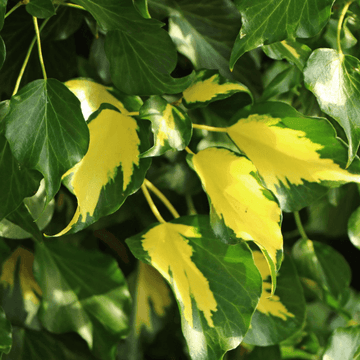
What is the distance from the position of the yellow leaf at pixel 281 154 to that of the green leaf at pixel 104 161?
120mm

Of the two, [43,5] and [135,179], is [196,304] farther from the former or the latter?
[43,5]

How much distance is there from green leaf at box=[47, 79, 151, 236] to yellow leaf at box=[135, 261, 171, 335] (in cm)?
25

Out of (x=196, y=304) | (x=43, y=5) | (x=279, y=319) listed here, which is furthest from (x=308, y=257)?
(x=43, y=5)

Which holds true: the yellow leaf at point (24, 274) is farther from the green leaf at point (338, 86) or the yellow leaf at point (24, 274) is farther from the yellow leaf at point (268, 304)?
the green leaf at point (338, 86)

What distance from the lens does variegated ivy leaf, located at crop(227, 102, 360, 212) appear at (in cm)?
41

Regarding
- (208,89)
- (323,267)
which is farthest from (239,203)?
(323,267)

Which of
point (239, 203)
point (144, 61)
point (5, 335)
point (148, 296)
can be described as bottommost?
point (148, 296)

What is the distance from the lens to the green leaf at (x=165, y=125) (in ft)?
1.16

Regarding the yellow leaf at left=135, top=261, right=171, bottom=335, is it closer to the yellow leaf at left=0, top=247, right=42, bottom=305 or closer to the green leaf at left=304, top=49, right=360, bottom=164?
the yellow leaf at left=0, top=247, right=42, bottom=305

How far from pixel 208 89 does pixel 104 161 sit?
0.14 metres

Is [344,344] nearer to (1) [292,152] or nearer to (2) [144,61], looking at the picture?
(1) [292,152]

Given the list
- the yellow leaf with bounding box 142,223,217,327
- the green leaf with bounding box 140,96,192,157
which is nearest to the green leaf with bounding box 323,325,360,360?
the yellow leaf with bounding box 142,223,217,327

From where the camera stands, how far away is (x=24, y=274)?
54 centimetres

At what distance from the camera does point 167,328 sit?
0.61 meters
